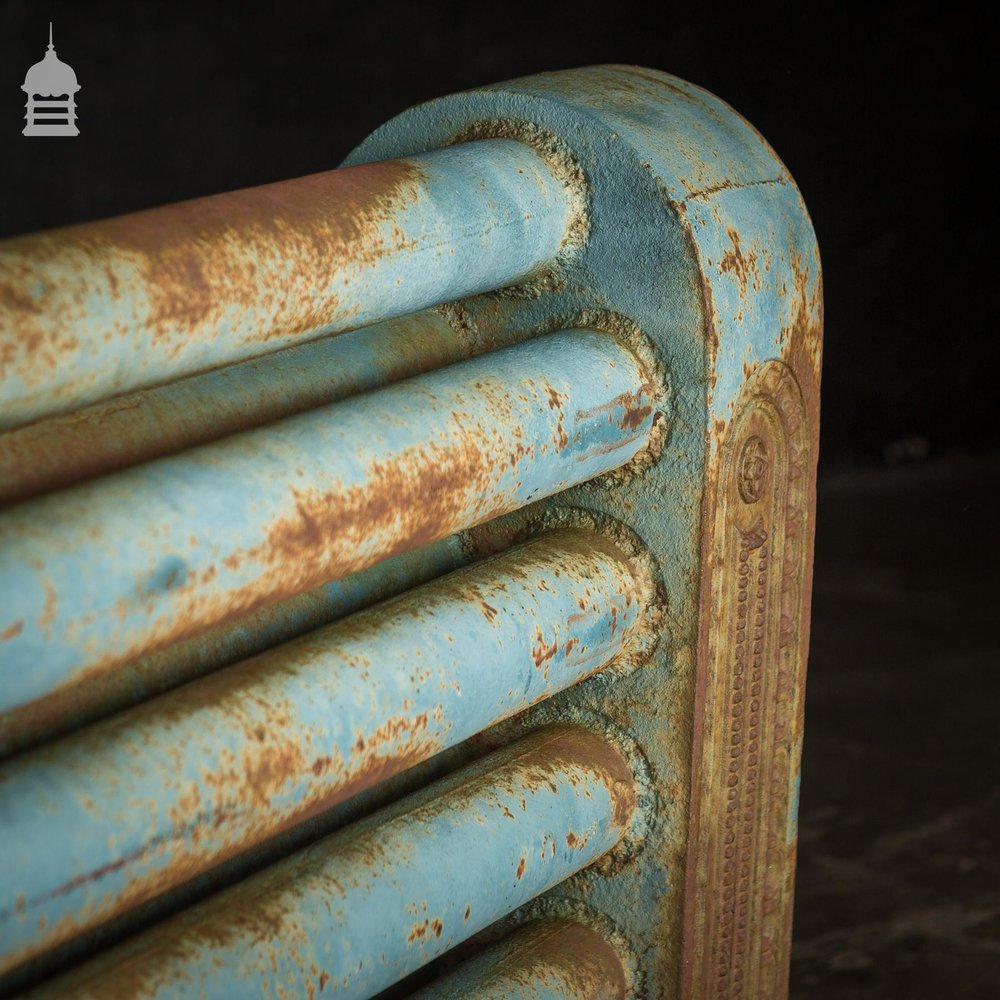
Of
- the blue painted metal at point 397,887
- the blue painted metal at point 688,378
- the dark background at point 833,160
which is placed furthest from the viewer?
the dark background at point 833,160

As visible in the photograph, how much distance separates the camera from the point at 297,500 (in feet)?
3.73

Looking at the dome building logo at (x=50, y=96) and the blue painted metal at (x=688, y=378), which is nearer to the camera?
the blue painted metal at (x=688, y=378)

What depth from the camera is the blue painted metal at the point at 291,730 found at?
101 cm

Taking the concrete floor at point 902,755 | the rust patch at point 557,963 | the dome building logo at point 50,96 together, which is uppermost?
the dome building logo at point 50,96

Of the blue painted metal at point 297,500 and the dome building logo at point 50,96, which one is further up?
the blue painted metal at point 297,500

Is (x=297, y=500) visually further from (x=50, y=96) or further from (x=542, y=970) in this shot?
(x=50, y=96)

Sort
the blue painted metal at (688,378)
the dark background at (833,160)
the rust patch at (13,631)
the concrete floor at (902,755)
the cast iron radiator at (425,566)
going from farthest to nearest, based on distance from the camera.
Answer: the dark background at (833,160), the concrete floor at (902,755), the blue painted metal at (688,378), the cast iron radiator at (425,566), the rust patch at (13,631)

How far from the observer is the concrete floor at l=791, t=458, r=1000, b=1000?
269 cm

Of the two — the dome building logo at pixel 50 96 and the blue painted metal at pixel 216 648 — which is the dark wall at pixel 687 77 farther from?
the blue painted metal at pixel 216 648

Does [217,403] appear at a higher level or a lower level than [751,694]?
higher

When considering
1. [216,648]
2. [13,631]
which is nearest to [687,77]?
[216,648]

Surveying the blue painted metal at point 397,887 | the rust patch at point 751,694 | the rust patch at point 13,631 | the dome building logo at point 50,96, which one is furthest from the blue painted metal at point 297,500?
the dome building logo at point 50,96

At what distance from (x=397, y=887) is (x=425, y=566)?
344mm

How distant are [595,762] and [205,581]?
23.4 inches
